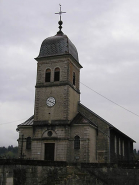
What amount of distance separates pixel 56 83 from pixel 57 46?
219 inches

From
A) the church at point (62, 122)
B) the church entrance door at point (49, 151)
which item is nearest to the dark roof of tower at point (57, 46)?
the church at point (62, 122)

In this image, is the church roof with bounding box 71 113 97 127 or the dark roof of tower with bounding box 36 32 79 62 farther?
the dark roof of tower with bounding box 36 32 79 62

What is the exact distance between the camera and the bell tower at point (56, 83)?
119 ft

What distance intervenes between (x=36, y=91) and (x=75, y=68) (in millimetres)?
6974

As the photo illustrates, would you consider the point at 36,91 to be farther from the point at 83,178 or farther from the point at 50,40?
the point at 83,178

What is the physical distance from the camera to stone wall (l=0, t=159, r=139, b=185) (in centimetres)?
1931

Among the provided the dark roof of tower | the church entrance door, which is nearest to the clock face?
the church entrance door

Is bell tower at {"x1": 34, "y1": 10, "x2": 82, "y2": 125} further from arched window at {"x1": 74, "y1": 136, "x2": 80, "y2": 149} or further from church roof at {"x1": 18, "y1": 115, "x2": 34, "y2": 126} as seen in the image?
arched window at {"x1": 74, "y1": 136, "x2": 80, "y2": 149}

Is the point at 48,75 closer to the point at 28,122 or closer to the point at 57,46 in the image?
the point at 57,46

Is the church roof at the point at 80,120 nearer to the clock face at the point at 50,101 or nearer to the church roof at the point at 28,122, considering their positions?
the clock face at the point at 50,101

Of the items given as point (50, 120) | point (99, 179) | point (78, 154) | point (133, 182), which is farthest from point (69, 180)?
point (50, 120)

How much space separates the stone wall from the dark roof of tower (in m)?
16.8

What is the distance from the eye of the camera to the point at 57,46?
38875mm

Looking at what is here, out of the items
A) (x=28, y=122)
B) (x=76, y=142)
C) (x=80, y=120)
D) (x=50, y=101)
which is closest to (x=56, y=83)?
(x=50, y=101)
